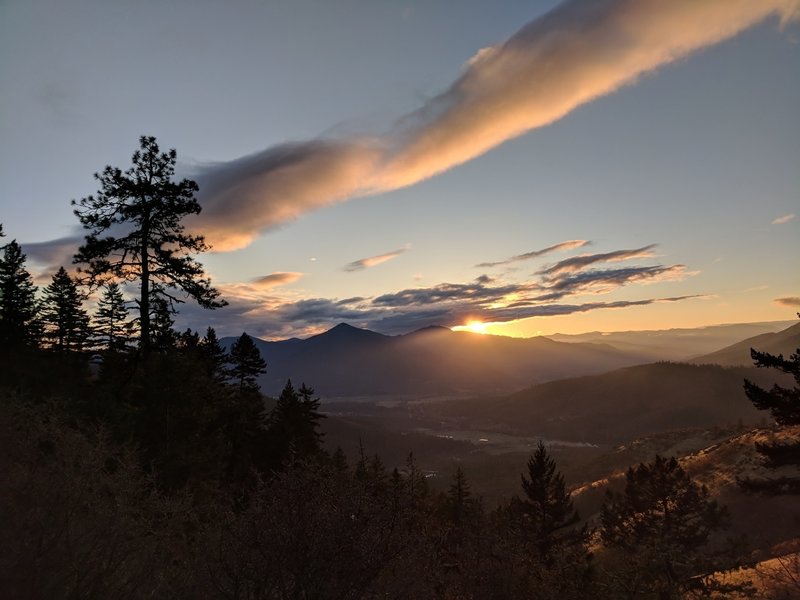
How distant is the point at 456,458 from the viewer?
187 m

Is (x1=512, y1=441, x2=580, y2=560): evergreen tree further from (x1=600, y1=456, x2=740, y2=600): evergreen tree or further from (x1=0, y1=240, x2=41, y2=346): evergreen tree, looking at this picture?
(x1=0, y1=240, x2=41, y2=346): evergreen tree

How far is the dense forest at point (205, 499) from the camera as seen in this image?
25.6ft

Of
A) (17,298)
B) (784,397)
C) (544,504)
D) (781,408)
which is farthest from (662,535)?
(17,298)

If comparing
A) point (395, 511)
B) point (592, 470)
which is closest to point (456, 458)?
point (592, 470)

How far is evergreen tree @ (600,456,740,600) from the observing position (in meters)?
14.2

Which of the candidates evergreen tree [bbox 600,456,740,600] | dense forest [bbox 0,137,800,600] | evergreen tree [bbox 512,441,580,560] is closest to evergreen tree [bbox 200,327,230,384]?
dense forest [bbox 0,137,800,600]

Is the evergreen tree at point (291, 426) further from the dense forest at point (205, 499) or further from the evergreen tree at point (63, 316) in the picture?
the evergreen tree at point (63, 316)

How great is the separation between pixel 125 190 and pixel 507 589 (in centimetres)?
2097

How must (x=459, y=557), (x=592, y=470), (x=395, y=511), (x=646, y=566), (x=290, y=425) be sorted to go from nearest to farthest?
(x=395, y=511) < (x=459, y=557) < (x=646, y=566) < (x=290, y=425) < (x=592, y=470)

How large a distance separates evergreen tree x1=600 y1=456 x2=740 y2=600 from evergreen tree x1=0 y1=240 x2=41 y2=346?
42.3 meters

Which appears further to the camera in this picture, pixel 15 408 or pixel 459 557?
pixel 15 408

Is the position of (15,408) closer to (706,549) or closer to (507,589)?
(507,589)

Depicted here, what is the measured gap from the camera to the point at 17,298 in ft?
120

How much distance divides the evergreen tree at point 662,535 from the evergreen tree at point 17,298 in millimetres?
42313
